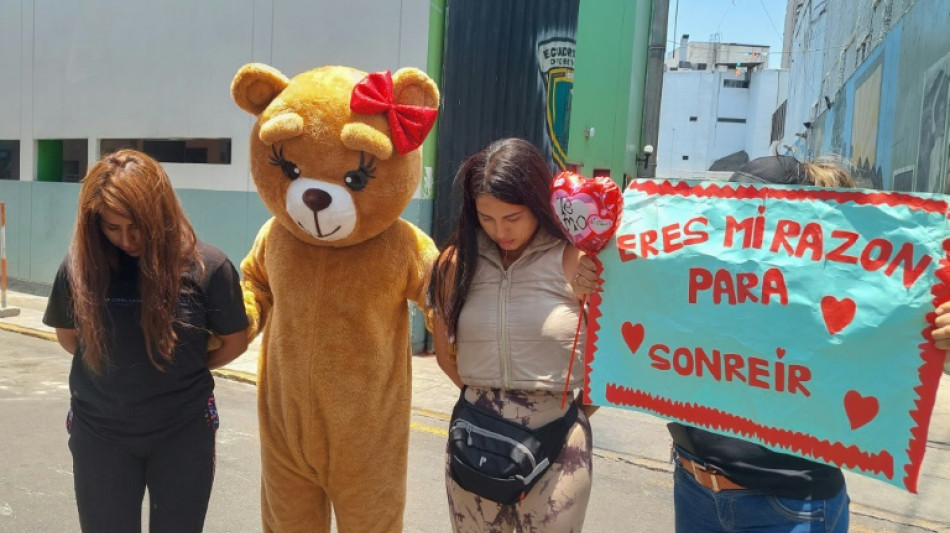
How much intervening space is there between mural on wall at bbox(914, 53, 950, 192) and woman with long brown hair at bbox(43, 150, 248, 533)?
27.3 ft

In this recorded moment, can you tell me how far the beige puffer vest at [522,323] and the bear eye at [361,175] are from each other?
1.83 ft

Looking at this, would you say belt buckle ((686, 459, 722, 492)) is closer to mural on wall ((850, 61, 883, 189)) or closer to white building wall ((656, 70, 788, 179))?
mural on wall ((850, 61, 883, 189))

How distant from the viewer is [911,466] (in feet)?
5.56

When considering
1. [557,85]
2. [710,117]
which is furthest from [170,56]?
[710,117]

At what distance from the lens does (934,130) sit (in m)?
8.88

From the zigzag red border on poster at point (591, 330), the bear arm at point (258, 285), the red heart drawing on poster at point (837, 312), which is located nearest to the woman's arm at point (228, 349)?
the bear arm at point (258, 285)

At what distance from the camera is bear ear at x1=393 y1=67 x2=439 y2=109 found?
2707 millimetres

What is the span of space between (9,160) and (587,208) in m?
11.9

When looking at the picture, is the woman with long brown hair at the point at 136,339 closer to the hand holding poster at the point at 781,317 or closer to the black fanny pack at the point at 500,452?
the black fanny pack at the point at 500,452

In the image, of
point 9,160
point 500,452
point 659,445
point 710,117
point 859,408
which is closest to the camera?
point 859,408

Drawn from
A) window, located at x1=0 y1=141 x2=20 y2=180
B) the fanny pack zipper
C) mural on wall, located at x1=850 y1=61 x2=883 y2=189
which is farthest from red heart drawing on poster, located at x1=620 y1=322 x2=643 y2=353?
window, located at x1=0 y1=141 x2=20 y2=180

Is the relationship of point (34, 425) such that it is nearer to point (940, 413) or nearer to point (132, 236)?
point (132, 236)

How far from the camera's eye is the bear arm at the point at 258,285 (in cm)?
Answer: 283

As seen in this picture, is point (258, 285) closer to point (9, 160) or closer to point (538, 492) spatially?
point (538, 492)
